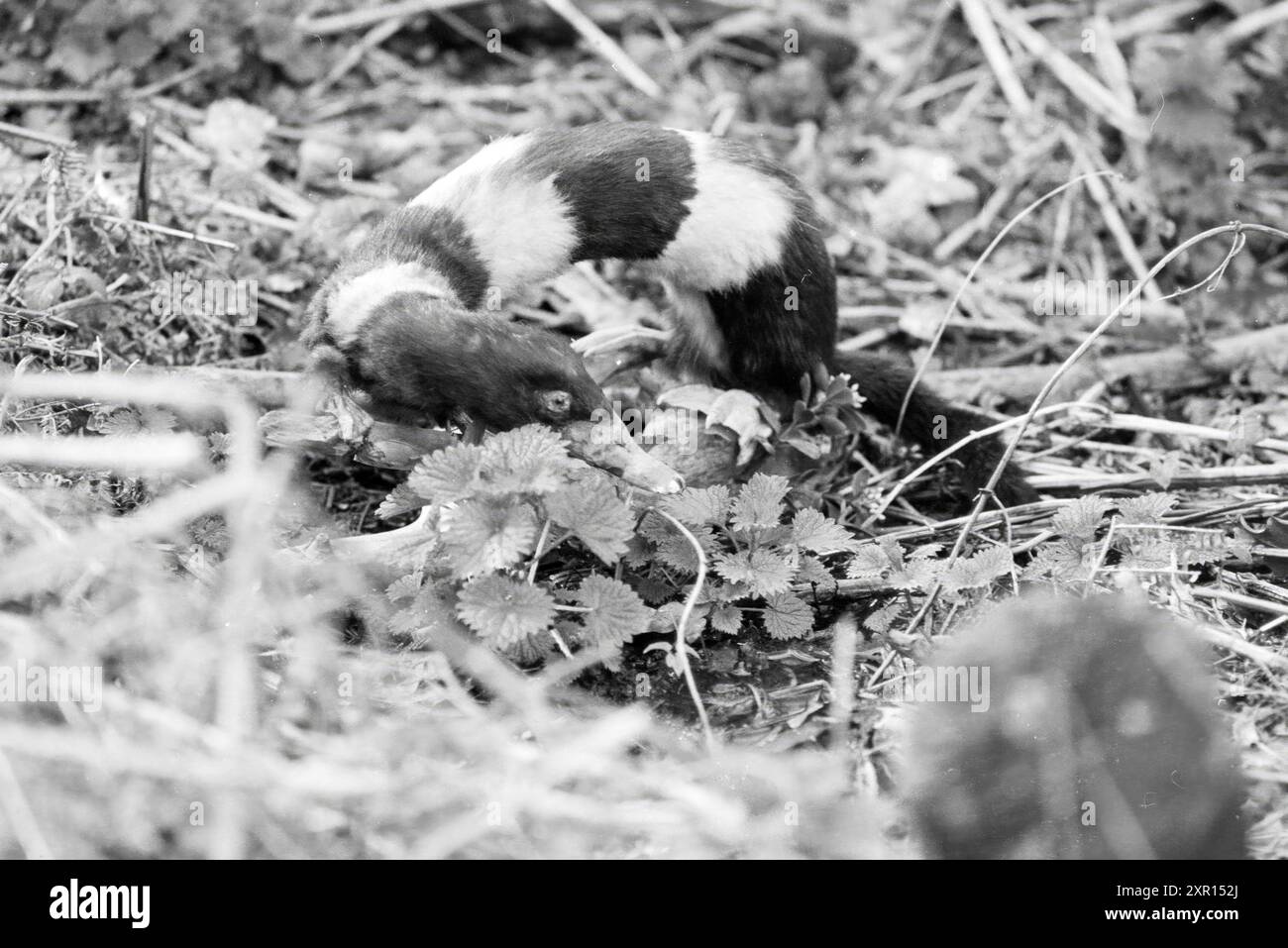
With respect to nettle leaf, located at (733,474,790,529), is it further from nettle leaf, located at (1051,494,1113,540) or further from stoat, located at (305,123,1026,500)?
stoat, located at (305,123,1026,500)

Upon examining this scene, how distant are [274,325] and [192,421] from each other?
81 cm

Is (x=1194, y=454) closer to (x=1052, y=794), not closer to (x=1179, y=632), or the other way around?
(x=1179, y=632)

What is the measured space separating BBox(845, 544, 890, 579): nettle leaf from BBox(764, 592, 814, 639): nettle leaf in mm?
182

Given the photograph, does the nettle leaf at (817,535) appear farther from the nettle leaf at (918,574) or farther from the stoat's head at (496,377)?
the stoat's head at (496,377)

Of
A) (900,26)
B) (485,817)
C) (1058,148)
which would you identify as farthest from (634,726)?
(900,26)

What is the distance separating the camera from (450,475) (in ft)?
11.1

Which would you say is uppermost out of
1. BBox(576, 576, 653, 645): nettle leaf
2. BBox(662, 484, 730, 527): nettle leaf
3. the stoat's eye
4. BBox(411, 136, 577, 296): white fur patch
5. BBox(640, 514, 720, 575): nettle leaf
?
BBox(411, 136, 577, 296): white fur patch

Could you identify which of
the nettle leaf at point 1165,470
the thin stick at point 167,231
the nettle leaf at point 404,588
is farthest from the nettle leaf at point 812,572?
the thin stick at point 167,231

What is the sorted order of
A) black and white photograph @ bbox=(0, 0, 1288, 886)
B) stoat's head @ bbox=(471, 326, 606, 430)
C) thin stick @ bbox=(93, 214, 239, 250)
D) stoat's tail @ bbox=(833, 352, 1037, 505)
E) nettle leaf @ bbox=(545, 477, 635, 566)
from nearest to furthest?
black and white photograph @ bbox=(0, 0, 1288, 886), nettle leaf @ bbox=(545, 477, 635, 566), stoat's head @ bbox=(471, 326, 606, 430), stoat's tail @ bbox=(833, 352, 1037, 505), thin stick @ bbox=(93, 214, 239, 250)

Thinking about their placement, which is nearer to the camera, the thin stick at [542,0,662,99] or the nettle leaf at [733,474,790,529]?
the nettle leaf at [733,474,790,529]

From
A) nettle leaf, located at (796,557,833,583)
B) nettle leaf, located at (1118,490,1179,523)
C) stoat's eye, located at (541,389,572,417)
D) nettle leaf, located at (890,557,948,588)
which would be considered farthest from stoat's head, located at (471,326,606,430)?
nettle leaf, located at (1118,490,1179,523)

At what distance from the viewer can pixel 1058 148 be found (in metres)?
6.35

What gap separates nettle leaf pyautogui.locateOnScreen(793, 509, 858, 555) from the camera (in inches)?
148
